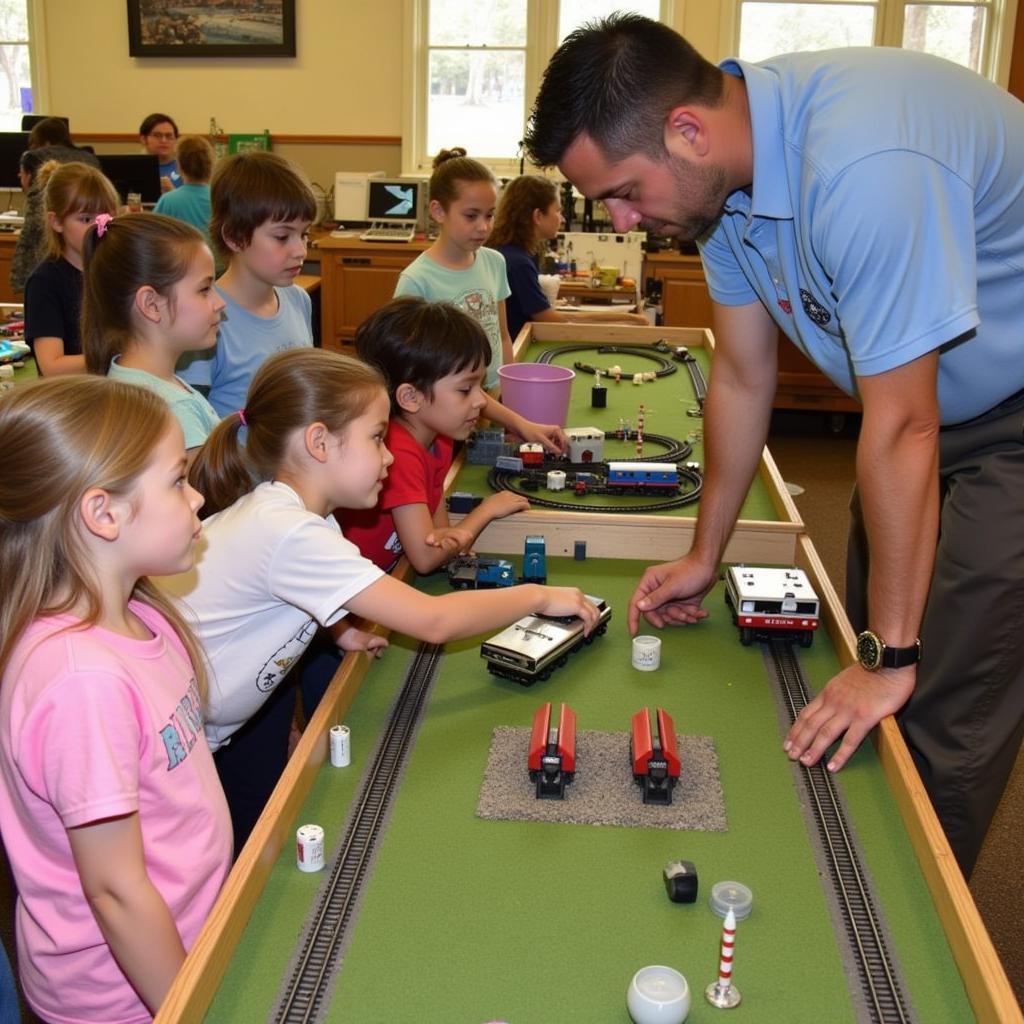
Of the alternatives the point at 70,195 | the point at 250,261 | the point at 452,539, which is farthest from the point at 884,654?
the point at 70,195

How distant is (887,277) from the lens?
4.79 ft

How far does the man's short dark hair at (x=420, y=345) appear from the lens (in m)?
2.38

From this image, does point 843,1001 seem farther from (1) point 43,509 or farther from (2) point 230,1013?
(1) point 43,509

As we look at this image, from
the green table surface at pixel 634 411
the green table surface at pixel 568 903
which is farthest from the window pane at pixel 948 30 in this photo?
the green table surface at pixel 568 903

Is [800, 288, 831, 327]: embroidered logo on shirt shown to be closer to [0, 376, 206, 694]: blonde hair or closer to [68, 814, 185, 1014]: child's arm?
[0, 376, 206, 694]: blonde hair

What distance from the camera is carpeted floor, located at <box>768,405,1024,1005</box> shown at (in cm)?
253

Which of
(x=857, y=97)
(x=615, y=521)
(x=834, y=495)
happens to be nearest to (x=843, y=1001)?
(x=857, y=97)

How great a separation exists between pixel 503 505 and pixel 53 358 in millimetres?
1727

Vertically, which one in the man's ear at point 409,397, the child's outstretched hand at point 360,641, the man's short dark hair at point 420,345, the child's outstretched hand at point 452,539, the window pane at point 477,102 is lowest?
the child's outstretched hand at point 360,641

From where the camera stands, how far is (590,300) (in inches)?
228

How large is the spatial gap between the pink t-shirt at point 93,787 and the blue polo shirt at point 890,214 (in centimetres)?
102

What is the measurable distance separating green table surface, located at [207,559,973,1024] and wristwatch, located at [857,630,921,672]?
0.48 feet

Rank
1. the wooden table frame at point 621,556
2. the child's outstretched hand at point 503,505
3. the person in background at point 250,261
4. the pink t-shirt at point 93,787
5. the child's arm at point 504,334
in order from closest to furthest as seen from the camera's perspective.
Answer: 1. the wooden table frame at point 621,556
2. the pink t-shirt at point 93,787
3. the child's outstretched hand at point 503,505
4. the person in background at point 250,261
5. the child's arm at point 504,334

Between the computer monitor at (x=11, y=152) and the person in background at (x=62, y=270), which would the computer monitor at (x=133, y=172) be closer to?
the computer monitor at (x=11, y=152)
